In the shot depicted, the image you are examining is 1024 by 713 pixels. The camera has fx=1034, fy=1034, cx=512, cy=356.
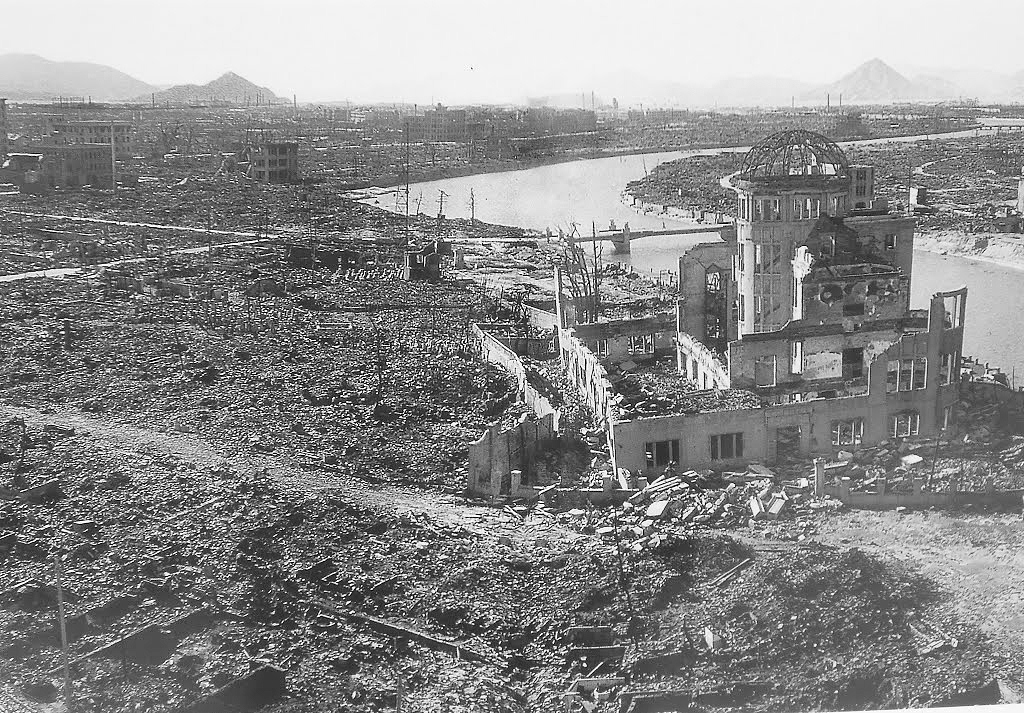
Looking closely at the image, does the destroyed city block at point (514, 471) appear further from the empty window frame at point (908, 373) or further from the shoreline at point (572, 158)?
the shoreline at point (572, 158)

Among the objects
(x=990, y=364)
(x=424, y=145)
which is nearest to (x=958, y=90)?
(x=990, y=364)

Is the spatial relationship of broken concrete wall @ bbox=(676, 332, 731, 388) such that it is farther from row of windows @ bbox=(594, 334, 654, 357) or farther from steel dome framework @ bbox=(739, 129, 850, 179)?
steel dome framework @ bbox=(739, 129, 850, 179)

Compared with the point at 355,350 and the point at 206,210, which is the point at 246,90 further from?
the point at 206,210

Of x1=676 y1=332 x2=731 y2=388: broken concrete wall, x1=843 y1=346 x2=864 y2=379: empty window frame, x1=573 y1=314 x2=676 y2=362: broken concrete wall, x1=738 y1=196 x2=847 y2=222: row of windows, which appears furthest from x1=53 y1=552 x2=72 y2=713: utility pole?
x1=738 y1=196 x2=847 y2=222: row of windows

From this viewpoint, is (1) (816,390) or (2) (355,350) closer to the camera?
(1) (816,390)

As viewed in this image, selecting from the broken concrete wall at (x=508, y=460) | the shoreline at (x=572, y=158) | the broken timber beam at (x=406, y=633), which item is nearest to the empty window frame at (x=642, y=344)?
the broken concrete wall at (x=508, y=460)
